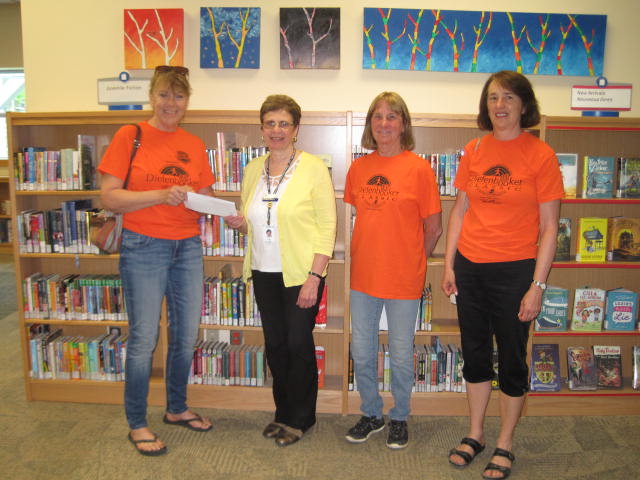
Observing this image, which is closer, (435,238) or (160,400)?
(435,238)

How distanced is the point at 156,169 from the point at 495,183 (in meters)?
1.54

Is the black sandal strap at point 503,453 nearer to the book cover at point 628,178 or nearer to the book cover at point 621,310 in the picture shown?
the book cover at point 621,310

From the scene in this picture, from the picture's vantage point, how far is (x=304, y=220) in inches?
84.9

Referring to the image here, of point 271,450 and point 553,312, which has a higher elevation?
point 553,312

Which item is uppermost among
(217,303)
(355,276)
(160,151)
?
(160,151)

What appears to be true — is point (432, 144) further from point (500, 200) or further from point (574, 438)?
point (574, 438)

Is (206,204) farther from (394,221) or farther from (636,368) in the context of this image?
(636,368)

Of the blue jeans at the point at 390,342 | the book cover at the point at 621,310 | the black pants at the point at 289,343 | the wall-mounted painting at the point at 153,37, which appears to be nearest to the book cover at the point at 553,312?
the book cover at the point at 621,310

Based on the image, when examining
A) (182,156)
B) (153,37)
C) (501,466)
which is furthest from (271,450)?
(153,37)

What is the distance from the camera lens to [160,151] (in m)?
2.15

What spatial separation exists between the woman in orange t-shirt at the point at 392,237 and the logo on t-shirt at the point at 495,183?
224 mm

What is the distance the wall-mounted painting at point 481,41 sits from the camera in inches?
117

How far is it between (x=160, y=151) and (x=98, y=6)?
169 centimetres

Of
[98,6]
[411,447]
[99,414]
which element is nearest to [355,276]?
[411,447]
